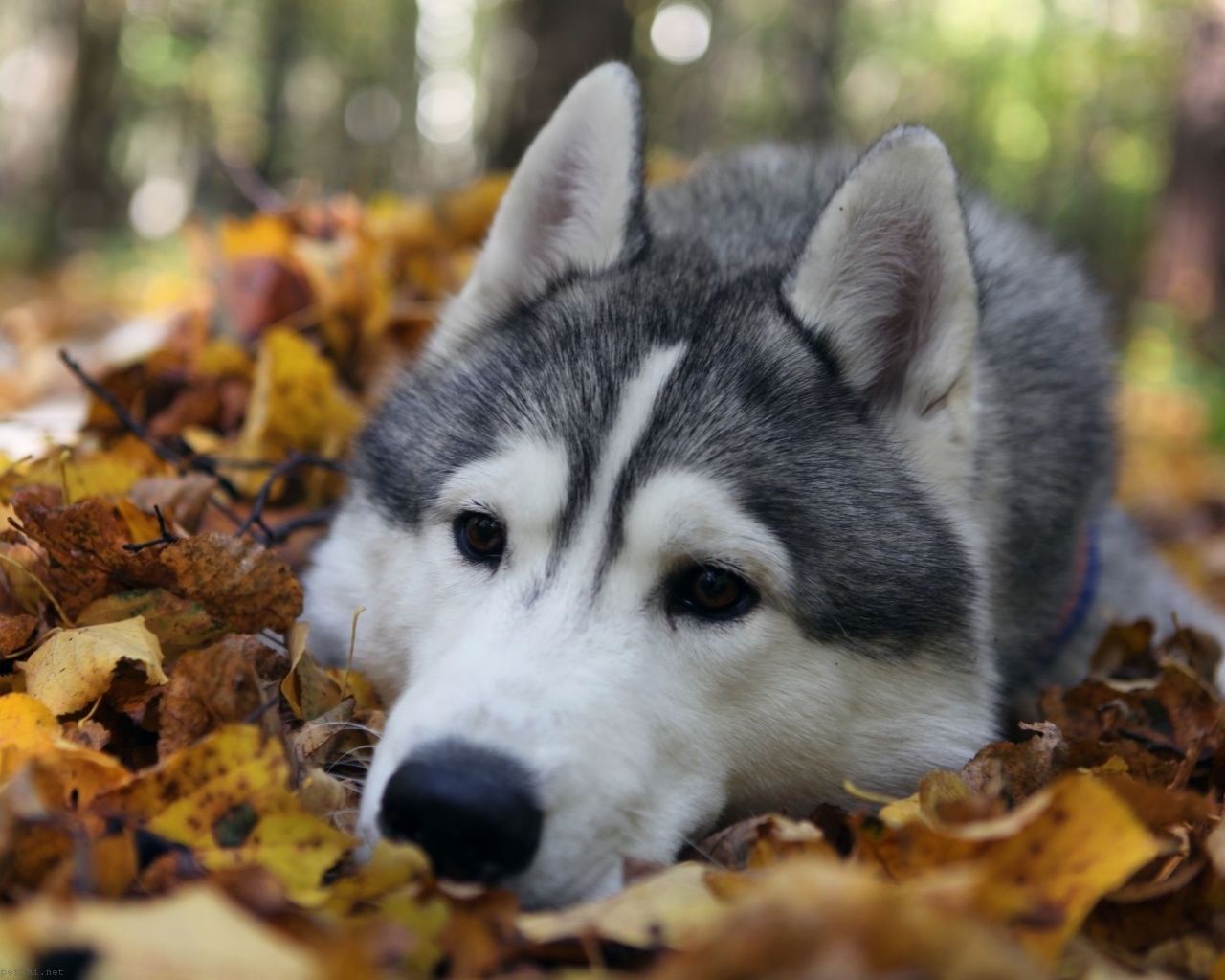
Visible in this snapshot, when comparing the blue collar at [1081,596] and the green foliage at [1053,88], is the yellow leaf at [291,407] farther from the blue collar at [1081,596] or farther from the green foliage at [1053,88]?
the green foliage at [1053,88]

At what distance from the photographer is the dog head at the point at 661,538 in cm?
190

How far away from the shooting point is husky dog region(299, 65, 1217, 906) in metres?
1.92

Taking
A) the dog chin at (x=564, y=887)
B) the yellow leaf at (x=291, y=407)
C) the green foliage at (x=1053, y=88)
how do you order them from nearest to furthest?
1. the dog chin at (x=564, y=887)
2. the yellow leaf at (x=291, y=407)
3. the green foliage at (x=1053, y=88)

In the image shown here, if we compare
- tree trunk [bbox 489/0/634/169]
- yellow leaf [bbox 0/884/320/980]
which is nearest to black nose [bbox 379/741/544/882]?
yellow leaf [bbox 0/884/320/980]

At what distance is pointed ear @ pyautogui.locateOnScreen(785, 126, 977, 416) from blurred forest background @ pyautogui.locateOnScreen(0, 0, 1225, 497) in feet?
1.41

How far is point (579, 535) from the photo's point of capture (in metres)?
2.26

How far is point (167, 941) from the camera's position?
1210 millimetres

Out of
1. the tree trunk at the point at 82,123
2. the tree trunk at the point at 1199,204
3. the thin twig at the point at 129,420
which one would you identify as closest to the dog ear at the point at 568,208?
the thin twig at the point at 129,420

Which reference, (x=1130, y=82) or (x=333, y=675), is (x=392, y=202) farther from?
(x=1130, y=82)

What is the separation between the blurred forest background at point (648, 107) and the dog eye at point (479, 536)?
1.42 m

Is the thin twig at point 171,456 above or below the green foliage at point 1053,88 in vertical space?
below

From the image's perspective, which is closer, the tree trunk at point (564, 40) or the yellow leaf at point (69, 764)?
the yellow leaf at point (69, 764)

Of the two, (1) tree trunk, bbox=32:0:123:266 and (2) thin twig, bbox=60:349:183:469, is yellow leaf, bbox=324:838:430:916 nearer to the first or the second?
(2) thin twig, bbox=60:349:183:469

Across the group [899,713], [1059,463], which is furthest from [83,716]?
[1059,463]
